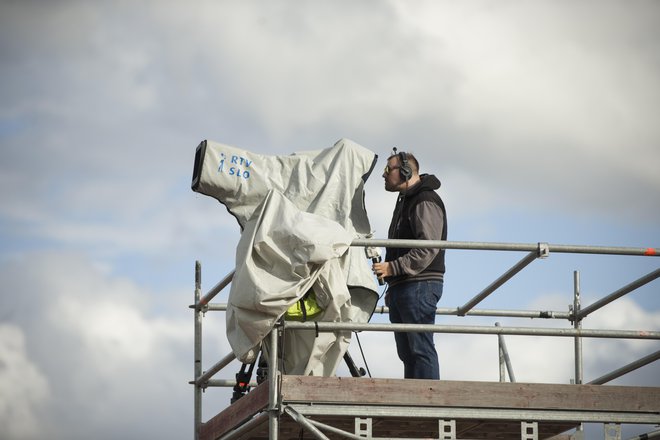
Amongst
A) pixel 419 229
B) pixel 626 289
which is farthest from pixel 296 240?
pixel 626 289

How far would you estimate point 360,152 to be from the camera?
1216 centimetres

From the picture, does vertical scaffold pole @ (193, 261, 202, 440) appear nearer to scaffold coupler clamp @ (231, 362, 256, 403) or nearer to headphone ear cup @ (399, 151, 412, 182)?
scaffold coupler clamp @ (231, 362, 256, 403)

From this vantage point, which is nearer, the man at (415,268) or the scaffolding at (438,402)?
the scaffolding at (438,402)

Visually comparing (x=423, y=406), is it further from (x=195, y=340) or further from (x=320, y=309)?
(x=195, y=340)

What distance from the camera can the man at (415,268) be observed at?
11.3 metres

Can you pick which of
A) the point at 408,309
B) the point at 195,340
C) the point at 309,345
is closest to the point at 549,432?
the point at 408,309

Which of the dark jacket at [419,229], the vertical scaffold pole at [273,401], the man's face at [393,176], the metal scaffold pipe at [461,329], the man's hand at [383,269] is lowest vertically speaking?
the vertical scaffold pole at [273,401]

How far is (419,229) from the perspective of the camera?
1155 cm

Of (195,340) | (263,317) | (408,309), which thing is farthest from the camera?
(195,340)

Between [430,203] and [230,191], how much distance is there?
5.72ft

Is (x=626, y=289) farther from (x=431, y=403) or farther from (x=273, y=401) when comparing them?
(x=273, y=401)

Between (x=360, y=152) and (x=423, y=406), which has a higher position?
(x=360, y=152)


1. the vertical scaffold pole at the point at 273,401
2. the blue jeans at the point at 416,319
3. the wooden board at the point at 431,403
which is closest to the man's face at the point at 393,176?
the blue jeans at the point at 416,319

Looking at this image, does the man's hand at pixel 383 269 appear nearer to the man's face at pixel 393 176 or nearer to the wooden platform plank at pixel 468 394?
the man's face at pixel 393 176
